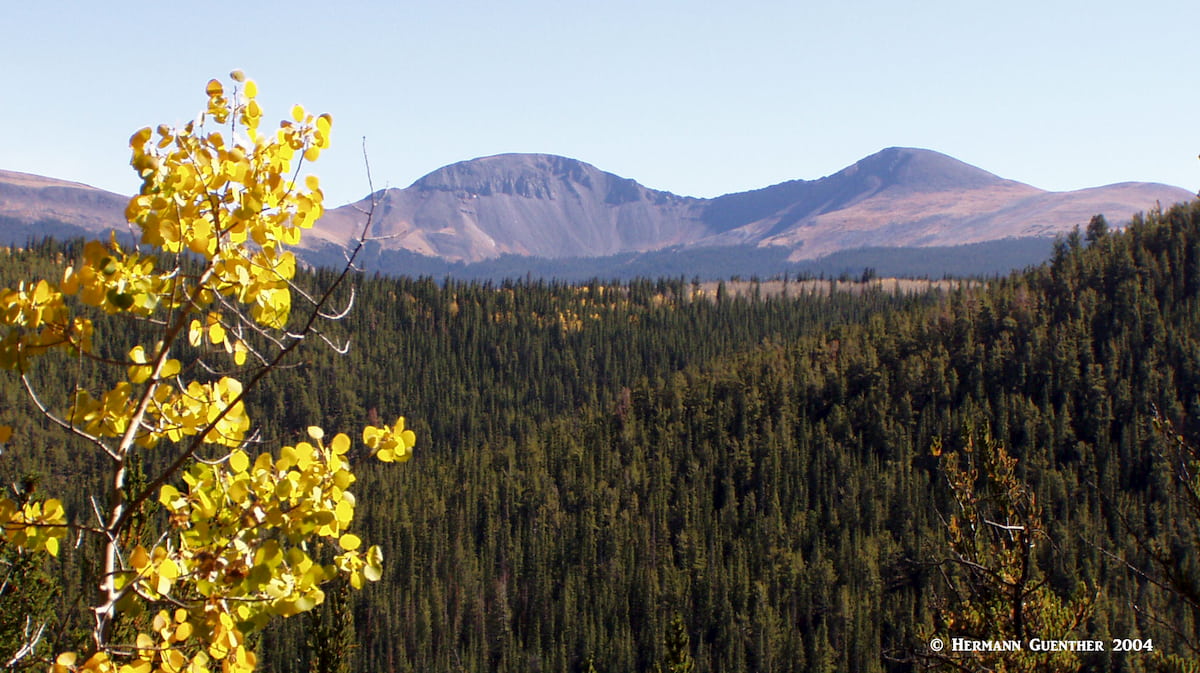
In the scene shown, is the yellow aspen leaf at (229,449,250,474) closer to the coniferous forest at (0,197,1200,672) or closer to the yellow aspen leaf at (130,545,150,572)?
the yellow aspen leaf at (130,545,150,572)

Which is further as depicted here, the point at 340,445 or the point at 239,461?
the point at 239,461

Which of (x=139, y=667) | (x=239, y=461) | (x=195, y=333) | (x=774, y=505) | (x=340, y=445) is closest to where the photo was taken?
(x=139, y=667)

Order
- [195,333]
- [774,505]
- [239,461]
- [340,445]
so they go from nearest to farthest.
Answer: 1. [340,445]
2. [239,461]
3. [195,333]
4. [774,505]

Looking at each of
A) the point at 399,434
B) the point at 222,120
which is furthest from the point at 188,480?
the point at 222,120

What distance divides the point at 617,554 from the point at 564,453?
3802 cm

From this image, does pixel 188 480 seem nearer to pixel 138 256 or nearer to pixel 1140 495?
pixel 138 256

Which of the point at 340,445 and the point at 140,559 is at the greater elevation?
the point at 340,445

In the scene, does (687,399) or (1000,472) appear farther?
(687,399)

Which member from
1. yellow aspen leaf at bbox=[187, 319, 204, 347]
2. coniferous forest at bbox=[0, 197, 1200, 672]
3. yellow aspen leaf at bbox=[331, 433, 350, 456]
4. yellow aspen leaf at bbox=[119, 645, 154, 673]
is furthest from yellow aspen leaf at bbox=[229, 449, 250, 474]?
coniferous forest at bbox=[0, 197, 1200, 672]

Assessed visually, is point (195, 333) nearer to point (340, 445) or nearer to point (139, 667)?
point (340, 445)

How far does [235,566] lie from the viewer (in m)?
5.80

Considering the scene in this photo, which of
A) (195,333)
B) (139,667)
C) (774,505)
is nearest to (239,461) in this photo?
(195,333)

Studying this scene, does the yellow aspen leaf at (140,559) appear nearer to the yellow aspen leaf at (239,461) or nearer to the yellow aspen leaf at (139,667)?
the yellow aspen leaf at (139,667)

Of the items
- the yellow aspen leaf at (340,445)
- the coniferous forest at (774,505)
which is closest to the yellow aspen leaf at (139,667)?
the yellow aspen leaf at (340,445)
